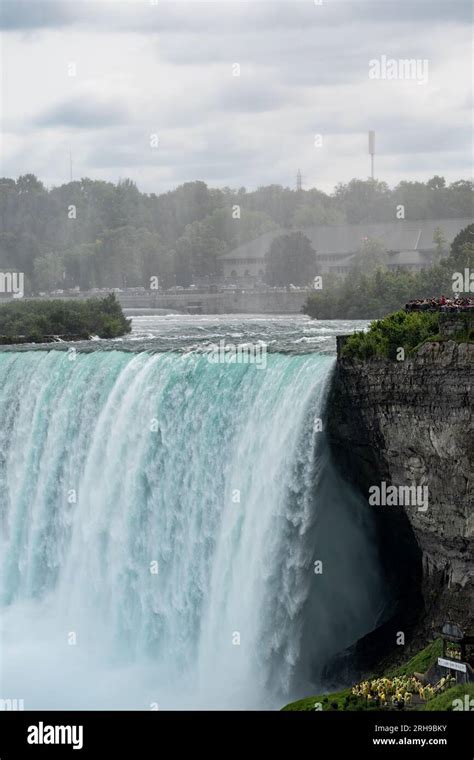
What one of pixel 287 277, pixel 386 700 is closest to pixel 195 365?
pixel 386 700

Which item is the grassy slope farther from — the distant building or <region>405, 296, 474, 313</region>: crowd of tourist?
the distant building

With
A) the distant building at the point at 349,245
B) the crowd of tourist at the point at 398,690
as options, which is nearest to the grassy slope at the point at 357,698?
the crowd of tourist at the point at 398,690

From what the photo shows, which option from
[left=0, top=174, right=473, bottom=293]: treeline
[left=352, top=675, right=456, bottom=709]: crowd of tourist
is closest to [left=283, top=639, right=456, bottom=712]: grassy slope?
[left=352, top=675, right=456, bottom=709]: crowd of tourist

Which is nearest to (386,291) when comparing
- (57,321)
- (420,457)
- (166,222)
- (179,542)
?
(57,321)

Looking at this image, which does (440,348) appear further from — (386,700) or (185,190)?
(185,190)

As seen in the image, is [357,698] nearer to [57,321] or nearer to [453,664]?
[453,664]

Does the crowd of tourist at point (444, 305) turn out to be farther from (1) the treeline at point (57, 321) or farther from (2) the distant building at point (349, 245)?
(2) the distant building at point (349, 245)
